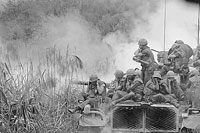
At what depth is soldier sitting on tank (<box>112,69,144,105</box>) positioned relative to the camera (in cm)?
1445

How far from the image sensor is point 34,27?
31031mm

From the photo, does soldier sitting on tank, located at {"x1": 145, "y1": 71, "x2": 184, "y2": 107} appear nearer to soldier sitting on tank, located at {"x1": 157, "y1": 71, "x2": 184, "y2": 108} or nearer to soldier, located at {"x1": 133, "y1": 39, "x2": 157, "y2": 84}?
soldier sitting on tank, located at {"x1": 157, "y1": 71, "x2": 184, "y2": 108}

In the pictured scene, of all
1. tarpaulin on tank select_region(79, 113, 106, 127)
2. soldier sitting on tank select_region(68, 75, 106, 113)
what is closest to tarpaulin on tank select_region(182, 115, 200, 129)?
tarpaulin on tank select_region(79, 113, 106, 127)

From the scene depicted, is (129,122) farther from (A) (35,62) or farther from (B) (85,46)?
(B) (85,46)

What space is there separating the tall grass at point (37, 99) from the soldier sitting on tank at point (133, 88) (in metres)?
1.06

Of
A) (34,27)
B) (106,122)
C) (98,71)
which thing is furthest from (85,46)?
(106,122)

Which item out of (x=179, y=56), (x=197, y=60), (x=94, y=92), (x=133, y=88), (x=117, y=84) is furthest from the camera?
(x=197, y=60)

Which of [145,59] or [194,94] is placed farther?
[145,59]

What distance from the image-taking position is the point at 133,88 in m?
14.5

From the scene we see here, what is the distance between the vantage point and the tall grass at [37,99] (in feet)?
39.7

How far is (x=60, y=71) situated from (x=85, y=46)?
51.8ft

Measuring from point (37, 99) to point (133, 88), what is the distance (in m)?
2.54

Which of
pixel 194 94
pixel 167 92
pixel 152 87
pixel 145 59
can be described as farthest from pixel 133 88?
pixel 194 94

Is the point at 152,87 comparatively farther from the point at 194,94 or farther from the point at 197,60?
the point at 197,60
